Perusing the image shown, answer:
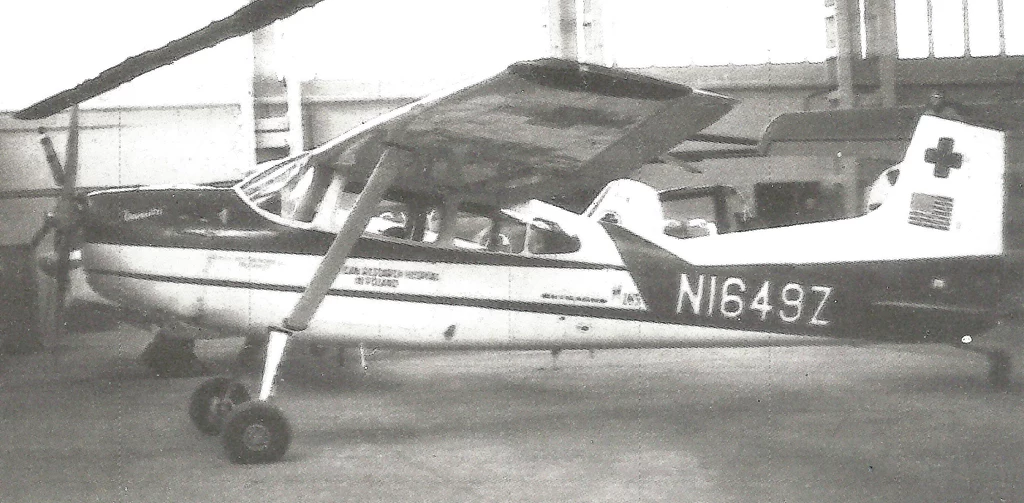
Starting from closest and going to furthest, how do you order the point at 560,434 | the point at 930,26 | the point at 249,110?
the point at 560,434
the point at 930,26
the point at 249,110

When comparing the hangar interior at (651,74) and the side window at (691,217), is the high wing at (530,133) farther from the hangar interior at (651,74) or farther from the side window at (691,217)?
the side window at (691,217)

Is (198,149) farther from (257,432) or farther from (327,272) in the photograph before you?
(257,432)

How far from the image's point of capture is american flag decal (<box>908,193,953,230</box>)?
17.0 ft

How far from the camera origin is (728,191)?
29.6ft

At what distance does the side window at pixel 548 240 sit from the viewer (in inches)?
209

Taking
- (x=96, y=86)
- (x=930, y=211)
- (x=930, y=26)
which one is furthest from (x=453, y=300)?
(x=930, y=26)

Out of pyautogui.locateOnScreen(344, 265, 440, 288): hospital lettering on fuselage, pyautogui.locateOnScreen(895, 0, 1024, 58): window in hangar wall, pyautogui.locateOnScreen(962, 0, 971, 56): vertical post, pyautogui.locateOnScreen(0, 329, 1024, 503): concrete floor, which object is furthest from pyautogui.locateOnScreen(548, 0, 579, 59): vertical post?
pyautogui.locateOnScreen(344, 265, 440, 288): hospital lettering on fuselage

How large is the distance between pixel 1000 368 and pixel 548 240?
3358 mm

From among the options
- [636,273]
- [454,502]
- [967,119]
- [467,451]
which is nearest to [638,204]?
[636,273]

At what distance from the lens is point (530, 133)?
430 cm

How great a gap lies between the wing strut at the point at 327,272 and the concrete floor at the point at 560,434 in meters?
0.52

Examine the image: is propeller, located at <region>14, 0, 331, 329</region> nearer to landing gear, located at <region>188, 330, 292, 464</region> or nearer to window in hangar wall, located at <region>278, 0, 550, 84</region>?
window in hangar wall, located at <region>278, 0, 550, 84</region>

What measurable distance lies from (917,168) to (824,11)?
5.68 ft

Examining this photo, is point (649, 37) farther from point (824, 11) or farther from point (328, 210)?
point (328, 210)
